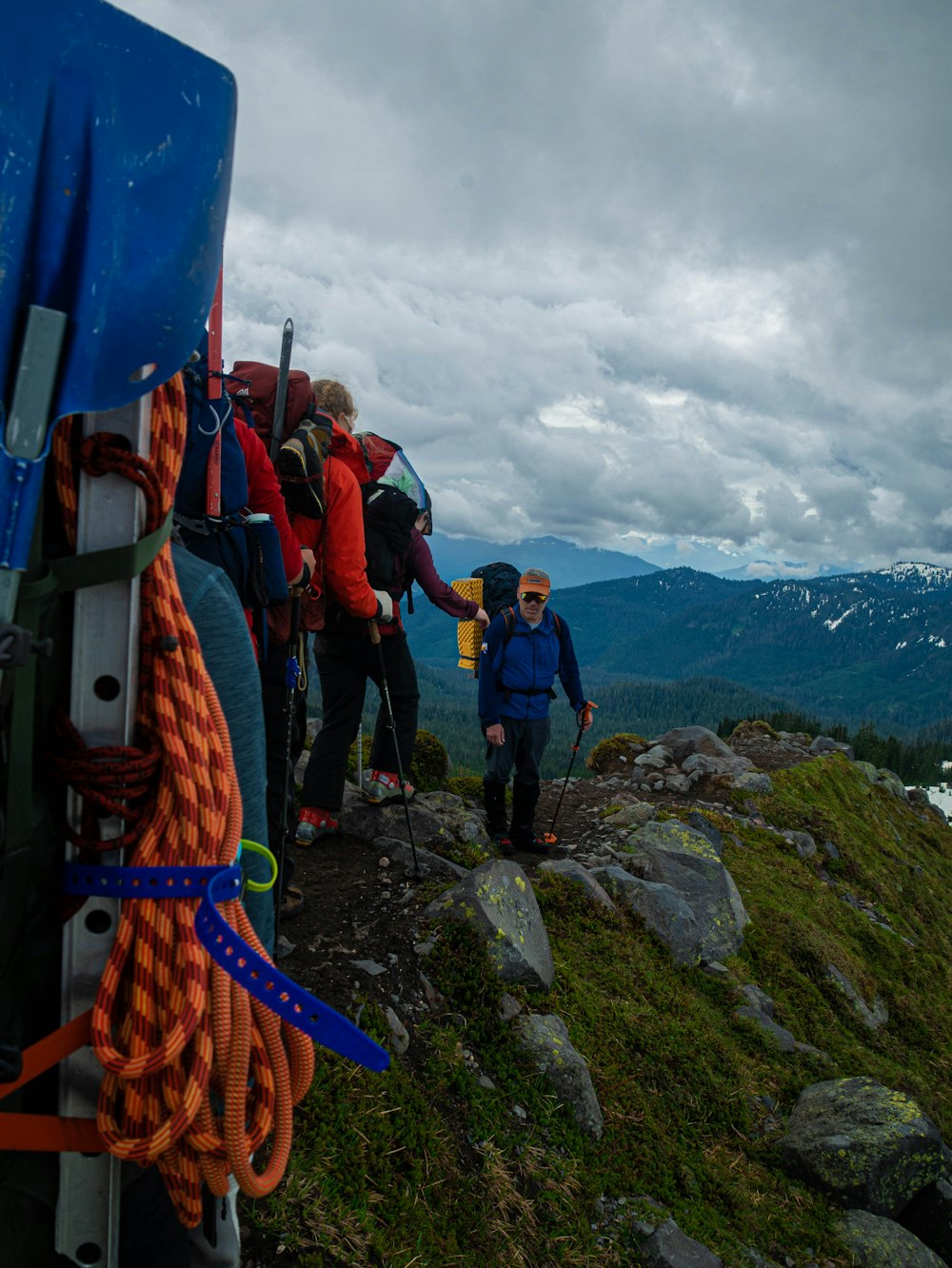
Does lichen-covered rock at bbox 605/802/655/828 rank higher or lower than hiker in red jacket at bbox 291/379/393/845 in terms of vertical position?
lower

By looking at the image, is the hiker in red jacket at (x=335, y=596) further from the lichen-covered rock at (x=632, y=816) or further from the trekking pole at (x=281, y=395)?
the lichen-covered rock at (x=632, y=816)

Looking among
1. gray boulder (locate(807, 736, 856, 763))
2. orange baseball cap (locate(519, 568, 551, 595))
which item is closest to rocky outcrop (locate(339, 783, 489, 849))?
orange baseball cap (locate(519, 568, 551, 595))

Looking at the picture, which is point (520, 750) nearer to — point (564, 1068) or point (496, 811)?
point (496, 811)

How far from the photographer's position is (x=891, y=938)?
39.9 ft

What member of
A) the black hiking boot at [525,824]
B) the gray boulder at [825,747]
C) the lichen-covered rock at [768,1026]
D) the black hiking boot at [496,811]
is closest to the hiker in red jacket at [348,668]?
the black hiking boot at [496,811]

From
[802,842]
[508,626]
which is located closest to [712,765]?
[802,842]

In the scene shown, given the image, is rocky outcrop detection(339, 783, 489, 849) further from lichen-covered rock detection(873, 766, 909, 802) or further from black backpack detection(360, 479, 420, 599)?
lichen-covered rock detection(873, 766, 909, 802)

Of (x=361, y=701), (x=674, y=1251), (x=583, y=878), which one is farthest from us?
(x=583, y=878)

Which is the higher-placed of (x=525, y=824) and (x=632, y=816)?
(x=525, y=824)

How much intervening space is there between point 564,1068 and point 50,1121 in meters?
4.52

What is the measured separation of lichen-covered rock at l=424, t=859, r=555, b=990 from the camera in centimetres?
559

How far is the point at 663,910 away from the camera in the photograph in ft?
26.2

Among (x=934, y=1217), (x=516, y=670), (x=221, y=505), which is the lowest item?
(x=934, y=1217)

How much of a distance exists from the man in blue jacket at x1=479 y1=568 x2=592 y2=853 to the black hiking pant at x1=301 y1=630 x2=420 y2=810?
1661mm
